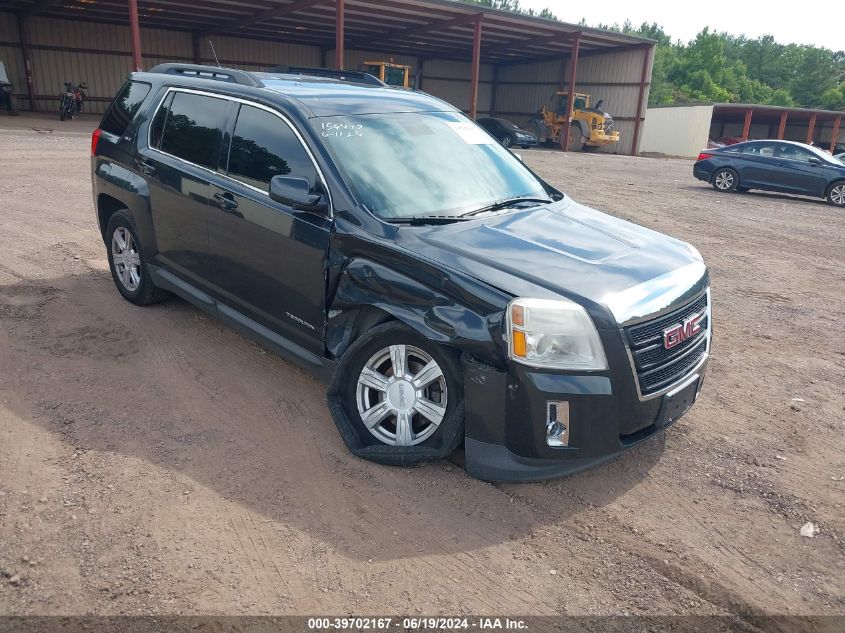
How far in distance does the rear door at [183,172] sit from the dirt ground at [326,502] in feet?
2.36

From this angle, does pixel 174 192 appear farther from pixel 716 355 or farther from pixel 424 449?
pixel 716 355

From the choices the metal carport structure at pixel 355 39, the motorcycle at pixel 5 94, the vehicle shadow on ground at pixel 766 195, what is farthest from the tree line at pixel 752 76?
the motorcycle at pixel 5 94

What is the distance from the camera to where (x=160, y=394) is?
4.29m

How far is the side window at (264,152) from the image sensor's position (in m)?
3.97

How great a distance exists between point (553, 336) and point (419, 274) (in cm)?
75

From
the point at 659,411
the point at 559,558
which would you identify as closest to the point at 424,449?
the point at 559,558

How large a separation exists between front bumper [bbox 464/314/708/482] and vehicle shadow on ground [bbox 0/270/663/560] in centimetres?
24

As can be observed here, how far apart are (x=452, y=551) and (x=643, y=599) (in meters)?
0.83

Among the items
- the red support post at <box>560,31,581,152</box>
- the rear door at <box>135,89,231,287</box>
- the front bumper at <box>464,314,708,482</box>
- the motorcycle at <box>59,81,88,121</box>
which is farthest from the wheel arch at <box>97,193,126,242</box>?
the red support post at <box>560,31,581,152</box>

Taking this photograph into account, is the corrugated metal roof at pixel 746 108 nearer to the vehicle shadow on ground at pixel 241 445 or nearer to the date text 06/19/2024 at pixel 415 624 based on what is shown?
the vehicle shadow on ground at pixel 241 445

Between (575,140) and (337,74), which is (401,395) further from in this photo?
(575,140)

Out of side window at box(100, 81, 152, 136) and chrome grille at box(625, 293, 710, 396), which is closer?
chrome grille at box(625, 293, 710, 396)

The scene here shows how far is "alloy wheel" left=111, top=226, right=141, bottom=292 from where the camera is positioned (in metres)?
5.58

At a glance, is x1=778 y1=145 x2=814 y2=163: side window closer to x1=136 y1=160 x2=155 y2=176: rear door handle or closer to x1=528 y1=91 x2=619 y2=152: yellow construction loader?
x1=136 y1=160 x2=155 y2=176: rear door handle
